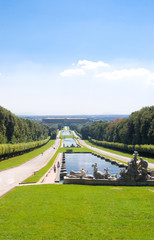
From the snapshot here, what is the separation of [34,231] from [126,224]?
454 centimetres

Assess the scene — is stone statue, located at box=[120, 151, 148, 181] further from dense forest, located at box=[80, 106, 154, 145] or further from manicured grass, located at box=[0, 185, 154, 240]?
dense forest, located at box=[80, 106, 154, 145]

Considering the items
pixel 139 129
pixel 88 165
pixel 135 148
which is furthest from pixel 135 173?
pixel 139 129

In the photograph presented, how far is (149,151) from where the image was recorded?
157 feet

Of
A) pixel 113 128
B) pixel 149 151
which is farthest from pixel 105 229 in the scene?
pixel 113 128

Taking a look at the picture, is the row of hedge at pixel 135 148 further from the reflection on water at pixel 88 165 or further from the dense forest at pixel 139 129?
the reflection on water at pixel 88 165

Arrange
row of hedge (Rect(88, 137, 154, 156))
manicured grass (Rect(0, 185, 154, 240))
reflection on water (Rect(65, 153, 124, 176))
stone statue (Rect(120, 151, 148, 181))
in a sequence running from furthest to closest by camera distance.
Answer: row of hedge (Rect(88, 137, 154, 156))
reflection on water (Rect(65, 153, 124, 176))
stone statue (Rect(120, 151, 148, 181))
manicured grass (Rect(0, 185, 154, 240))

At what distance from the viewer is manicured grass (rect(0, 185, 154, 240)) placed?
9.36 metres

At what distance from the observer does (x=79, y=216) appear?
36.9 ft

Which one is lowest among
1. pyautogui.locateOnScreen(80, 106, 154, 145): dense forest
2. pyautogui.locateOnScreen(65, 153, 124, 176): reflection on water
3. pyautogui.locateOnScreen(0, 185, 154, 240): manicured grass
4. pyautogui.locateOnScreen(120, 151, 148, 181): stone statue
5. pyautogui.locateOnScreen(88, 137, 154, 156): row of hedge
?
pyautogui.locateOnScreen(65, 153, 124, 176): reflection on water

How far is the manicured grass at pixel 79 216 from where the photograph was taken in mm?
9359

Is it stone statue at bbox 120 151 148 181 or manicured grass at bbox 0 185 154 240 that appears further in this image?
stone statue at bbox 120 151 148 181

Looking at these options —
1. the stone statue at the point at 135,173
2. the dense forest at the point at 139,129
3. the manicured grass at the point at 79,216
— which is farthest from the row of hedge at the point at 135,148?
the manicured grass at the point at 79,216

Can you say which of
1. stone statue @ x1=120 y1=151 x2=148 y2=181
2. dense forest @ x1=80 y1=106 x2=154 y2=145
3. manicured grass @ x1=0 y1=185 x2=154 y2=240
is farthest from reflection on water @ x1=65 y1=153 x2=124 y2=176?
manicured grass @ x1=0 y1=185 x2=154 y2=240

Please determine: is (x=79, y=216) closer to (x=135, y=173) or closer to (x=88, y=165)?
(x=135, y=173)
